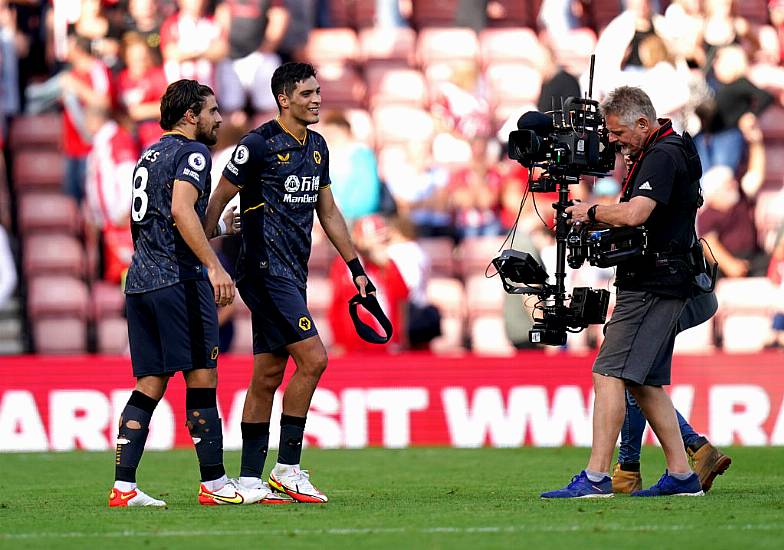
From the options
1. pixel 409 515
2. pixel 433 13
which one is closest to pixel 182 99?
pixel 409 515

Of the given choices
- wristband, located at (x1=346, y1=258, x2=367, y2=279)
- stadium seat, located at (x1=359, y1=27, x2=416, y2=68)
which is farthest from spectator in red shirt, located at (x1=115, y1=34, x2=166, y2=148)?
wristband, located at (x1=346, y1=258, x2=367, y2=279)

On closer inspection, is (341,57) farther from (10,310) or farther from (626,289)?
(626,289)

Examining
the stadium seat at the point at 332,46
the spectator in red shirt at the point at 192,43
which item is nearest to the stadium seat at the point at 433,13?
the stadium seat at the point at 332,46

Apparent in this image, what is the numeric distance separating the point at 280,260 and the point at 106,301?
7612mm

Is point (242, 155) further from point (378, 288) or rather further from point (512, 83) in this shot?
point (512, 83)

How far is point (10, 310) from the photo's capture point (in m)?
15.9

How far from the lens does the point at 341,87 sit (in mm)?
17719

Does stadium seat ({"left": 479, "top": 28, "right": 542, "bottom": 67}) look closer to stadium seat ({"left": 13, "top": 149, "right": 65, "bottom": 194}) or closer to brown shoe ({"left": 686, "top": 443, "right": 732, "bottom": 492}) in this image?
stadium seat ({"left": 13, "top": 149, "right": 65, "bottom": 194})

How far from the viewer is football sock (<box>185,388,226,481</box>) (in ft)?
27.7

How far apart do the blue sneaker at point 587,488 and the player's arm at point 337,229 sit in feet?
5.24

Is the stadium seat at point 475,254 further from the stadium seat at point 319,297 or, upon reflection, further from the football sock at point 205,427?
the football sock at point 205,427

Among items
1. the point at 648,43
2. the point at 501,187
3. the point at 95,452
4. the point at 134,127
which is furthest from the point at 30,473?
the point at 648,43

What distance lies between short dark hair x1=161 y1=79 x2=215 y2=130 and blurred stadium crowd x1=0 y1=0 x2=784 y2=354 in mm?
6153

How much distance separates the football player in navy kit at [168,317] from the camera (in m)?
8.36
